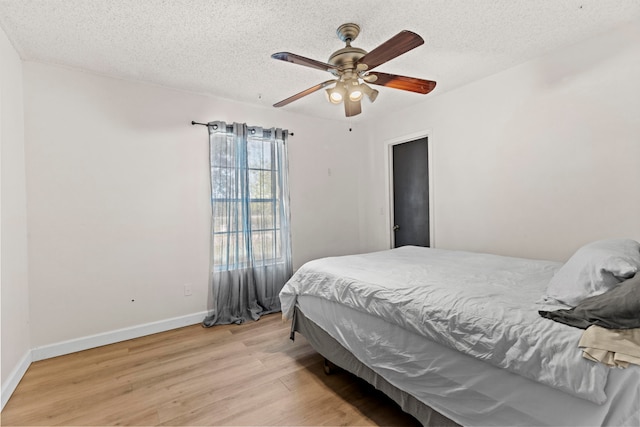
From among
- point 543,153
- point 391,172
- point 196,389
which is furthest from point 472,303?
point 391,172

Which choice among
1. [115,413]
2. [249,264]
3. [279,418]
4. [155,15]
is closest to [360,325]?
[279,418]

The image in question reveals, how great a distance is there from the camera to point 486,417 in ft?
4.18

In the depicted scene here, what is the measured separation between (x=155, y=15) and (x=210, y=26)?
341 mm

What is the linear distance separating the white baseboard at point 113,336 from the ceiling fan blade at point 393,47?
295cm

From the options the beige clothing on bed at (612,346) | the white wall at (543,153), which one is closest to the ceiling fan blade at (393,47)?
the beige clothing on bed at (612,346)

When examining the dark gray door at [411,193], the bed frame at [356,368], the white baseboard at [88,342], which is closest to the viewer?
the bed frame at [356,368]

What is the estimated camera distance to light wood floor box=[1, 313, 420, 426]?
1776mm

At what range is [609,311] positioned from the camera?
1039 mm

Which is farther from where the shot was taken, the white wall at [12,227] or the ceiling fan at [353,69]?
the white wall at [12,227]

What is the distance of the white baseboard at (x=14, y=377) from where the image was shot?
1.93 m

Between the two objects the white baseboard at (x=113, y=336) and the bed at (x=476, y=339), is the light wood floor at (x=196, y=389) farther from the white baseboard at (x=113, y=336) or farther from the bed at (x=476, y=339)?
the bed at (x=476, y=339)

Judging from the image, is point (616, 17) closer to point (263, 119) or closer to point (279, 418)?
point (263, 119)

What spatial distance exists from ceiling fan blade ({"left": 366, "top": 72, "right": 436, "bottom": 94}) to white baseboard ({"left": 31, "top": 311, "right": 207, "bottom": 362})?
114 inches

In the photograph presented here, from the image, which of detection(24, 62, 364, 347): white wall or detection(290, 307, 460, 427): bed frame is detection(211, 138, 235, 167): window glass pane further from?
detection(290, 307, 460, 427): bed frame
